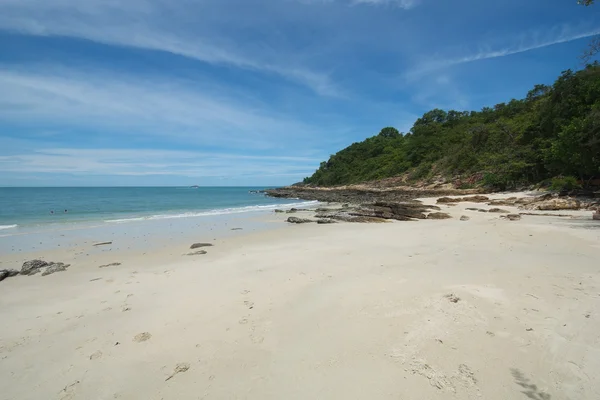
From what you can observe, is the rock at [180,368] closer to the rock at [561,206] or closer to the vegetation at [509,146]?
the rock at [561,206]

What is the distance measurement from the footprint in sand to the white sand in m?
0.08

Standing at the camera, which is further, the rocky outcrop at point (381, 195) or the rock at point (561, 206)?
the rocky outcrop at point (381, 195)

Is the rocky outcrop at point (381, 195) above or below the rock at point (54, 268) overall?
above

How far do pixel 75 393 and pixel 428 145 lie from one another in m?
60.6

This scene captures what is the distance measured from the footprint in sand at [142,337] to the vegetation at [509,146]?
20672mm

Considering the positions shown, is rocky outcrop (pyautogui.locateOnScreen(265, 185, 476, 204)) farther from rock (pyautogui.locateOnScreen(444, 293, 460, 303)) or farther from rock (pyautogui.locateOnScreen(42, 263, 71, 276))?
rock (pyautogui.locateOnScreen(42, 263, 71, 276))

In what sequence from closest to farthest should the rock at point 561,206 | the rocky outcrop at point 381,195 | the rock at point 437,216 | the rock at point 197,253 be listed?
1. the rock at point 197,253
2. the rock at point 561,206
3. the rock at point 437,216
4. the rocky outcrop at point 381,195

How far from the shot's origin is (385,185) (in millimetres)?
50906

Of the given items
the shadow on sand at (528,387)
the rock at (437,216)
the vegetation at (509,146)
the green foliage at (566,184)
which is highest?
the vegetation at (509,146)

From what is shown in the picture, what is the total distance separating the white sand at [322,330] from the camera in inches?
111

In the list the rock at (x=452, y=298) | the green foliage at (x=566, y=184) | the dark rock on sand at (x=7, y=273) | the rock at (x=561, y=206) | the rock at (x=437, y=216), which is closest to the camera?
the rock at (x=452, y=298)

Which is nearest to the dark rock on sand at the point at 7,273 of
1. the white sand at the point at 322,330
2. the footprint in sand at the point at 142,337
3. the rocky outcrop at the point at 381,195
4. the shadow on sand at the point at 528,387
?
the white sand at the point at 322,330

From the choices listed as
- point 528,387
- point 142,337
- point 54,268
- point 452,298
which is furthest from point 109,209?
point 528,387

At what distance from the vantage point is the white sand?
283 cm
